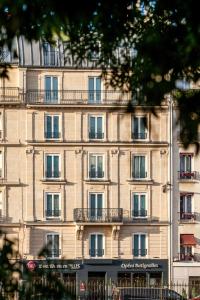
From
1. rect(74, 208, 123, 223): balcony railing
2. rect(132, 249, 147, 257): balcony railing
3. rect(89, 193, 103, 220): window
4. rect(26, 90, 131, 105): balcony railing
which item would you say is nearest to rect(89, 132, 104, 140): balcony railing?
rect(26, 90, 131, 105): balcony railing

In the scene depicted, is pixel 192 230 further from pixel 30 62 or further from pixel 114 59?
pixel 114 59

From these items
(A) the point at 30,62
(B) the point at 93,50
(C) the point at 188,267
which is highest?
(A) the point at 30,62

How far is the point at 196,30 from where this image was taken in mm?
6758

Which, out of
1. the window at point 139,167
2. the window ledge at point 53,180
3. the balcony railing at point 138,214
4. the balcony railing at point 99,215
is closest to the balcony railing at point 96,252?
the balcony railing at point 99,215

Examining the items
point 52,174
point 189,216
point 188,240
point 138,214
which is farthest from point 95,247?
point 189,216

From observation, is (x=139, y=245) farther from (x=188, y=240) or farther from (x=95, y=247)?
(x=188, y=240)

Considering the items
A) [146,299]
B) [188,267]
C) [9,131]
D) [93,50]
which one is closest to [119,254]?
[188,267]

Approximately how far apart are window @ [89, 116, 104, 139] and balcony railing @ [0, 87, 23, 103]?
383 centimetres

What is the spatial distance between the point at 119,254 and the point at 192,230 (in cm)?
397

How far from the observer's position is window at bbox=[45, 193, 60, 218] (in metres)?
48.2

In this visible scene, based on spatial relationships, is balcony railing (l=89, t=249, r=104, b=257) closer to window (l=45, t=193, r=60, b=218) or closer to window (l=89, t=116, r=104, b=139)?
window (l=45, t=193, r=60, b=218)

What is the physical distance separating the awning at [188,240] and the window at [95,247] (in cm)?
422

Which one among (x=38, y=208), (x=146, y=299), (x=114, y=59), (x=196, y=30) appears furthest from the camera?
(x=38, y=208)

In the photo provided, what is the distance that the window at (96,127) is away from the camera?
161ft
